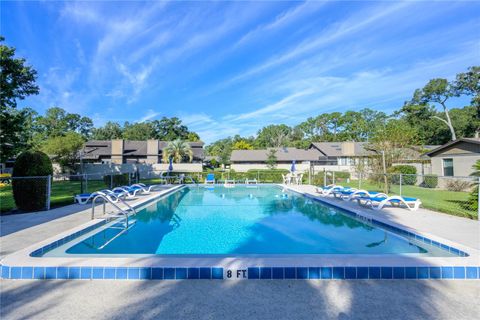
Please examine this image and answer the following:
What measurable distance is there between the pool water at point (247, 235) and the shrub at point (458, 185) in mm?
11721

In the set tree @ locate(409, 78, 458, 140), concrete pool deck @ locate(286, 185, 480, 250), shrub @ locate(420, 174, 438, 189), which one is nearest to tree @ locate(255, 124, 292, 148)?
tree @ locate(409, 78, 458, 140)

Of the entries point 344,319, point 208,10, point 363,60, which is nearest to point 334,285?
point 344,319

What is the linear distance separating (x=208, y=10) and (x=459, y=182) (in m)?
17.9

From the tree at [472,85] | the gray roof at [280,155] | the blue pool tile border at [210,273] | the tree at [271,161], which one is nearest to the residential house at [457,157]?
the blue pool tile border at [210,273]

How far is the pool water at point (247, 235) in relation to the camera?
5.37 meters

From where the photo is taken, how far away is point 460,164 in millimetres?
16891

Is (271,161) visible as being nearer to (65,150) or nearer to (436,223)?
(65,150)

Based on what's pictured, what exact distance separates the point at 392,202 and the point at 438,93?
40.8 metres

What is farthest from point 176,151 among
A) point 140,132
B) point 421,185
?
point 140,132

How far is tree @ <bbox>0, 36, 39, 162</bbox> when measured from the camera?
14.6 metres

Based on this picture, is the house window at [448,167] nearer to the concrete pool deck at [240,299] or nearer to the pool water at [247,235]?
the pool water at [247,235]

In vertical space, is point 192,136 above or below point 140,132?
below

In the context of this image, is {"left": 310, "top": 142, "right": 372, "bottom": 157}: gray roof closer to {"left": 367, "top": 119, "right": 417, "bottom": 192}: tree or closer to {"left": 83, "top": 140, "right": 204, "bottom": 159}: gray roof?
{"left": 83, "top": 140, "right": 204, "bottom": 159}: gray roof

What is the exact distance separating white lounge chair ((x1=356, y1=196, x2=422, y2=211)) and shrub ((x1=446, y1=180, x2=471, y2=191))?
10046mm
